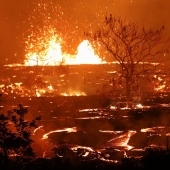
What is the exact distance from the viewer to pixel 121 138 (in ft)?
43.0

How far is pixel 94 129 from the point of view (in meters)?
14.8

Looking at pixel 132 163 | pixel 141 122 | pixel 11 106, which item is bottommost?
pixel 132 163

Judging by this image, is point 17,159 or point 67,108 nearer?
point 17,159

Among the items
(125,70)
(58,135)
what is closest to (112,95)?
(125,70)

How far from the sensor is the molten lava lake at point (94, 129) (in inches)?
454

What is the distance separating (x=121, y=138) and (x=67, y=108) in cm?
709

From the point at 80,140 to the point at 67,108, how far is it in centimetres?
689

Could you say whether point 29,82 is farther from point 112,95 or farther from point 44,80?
point 112,95

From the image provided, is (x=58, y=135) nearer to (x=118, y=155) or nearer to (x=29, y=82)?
(x=118, y=155)

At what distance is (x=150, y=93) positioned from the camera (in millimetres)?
25125

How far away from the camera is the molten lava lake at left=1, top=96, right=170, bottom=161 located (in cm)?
1152

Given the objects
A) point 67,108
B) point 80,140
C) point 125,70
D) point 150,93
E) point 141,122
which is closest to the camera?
point 80,140

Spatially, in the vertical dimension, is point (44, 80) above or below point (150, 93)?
above

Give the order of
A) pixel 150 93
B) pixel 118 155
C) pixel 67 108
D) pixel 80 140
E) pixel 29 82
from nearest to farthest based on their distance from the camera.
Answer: pixel 118 155 → pixel 80 140 → pixel 67 108 → pixel 150 93 → pixel 29 82
